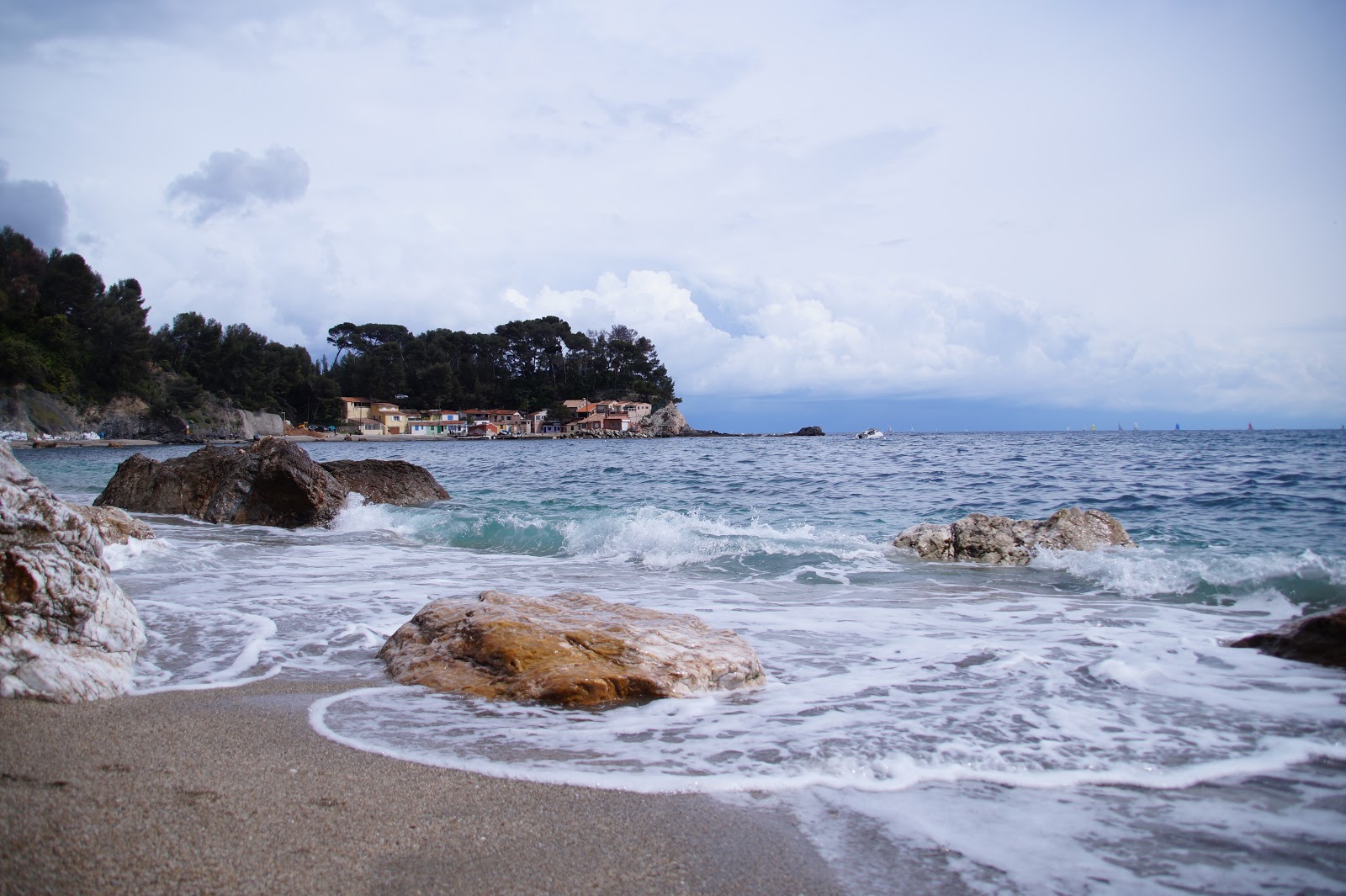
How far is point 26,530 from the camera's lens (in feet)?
14.2

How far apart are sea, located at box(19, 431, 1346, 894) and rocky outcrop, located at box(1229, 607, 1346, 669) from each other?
5.9 inches

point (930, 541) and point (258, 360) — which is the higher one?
point (258, 360)

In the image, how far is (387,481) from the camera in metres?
17.1

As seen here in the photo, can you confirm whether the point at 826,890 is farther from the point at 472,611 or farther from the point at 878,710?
the point at 472,611

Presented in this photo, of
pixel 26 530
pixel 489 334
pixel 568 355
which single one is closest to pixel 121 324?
pixel 489 334

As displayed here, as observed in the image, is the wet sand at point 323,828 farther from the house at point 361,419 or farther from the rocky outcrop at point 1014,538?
the house at point 361,419

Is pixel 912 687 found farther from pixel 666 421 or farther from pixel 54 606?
pixel 666 421

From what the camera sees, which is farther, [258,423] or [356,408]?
[356,408]

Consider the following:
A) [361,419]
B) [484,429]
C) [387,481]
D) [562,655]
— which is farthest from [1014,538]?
[361,419]

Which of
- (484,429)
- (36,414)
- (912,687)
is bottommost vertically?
(912,687)

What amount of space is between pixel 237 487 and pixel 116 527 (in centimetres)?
438

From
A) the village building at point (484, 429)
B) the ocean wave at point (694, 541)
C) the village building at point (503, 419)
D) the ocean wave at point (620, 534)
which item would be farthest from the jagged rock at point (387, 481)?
the village building at point (503, 419)

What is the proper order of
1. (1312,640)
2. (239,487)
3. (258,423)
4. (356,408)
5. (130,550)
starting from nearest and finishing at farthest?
1. (1312,640)
2. (130,550)
3. (239,487)
4. (258,423)
5. (356,408)

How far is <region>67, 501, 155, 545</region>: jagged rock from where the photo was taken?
935 cm
